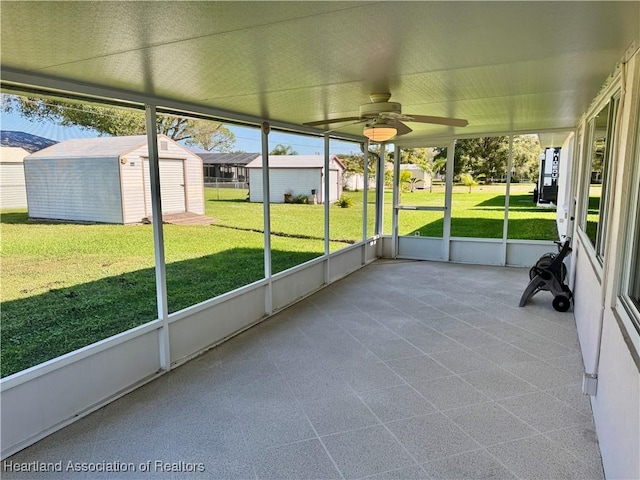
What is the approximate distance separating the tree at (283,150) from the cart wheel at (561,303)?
4.39 m

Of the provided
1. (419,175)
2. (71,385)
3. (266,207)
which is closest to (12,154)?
(71,385)

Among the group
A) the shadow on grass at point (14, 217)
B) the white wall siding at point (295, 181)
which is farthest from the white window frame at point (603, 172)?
the shadow on grass at point (14, 217)

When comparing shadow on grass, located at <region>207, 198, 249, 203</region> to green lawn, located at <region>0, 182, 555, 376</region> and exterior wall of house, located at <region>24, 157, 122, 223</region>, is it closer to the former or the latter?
green lawn, located at <region>0, 182, 555, 376</region>

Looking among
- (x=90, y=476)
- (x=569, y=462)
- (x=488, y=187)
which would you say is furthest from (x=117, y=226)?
(x=488, y=187)

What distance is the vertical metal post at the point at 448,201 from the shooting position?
671 cm

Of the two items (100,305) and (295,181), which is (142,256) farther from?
(295,181)

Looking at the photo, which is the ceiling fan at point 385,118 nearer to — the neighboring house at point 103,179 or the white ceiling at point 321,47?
the white ceiling at point 321,47

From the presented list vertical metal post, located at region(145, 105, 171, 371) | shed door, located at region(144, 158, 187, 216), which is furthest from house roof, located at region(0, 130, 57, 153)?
shed door, located at region(144, 158, 187, 216)

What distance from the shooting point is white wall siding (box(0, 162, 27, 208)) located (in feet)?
10.6

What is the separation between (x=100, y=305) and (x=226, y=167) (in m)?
2.69

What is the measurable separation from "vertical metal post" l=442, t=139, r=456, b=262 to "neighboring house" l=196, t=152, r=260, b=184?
3.26 m

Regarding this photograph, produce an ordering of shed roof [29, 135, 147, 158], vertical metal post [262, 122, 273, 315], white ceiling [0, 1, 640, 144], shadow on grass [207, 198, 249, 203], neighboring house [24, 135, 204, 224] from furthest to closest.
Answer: shadow on grass [207, 198, 249, 203] → vertical metal post [262, 122, 273, 315] → shed roof [29, 135, 147, 158] → neighboring house [24, 135, 204, 224] → white ceiling [0, 1, 640, 144]

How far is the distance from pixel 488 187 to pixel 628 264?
5.19 m

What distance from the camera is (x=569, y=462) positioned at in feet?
6.75
